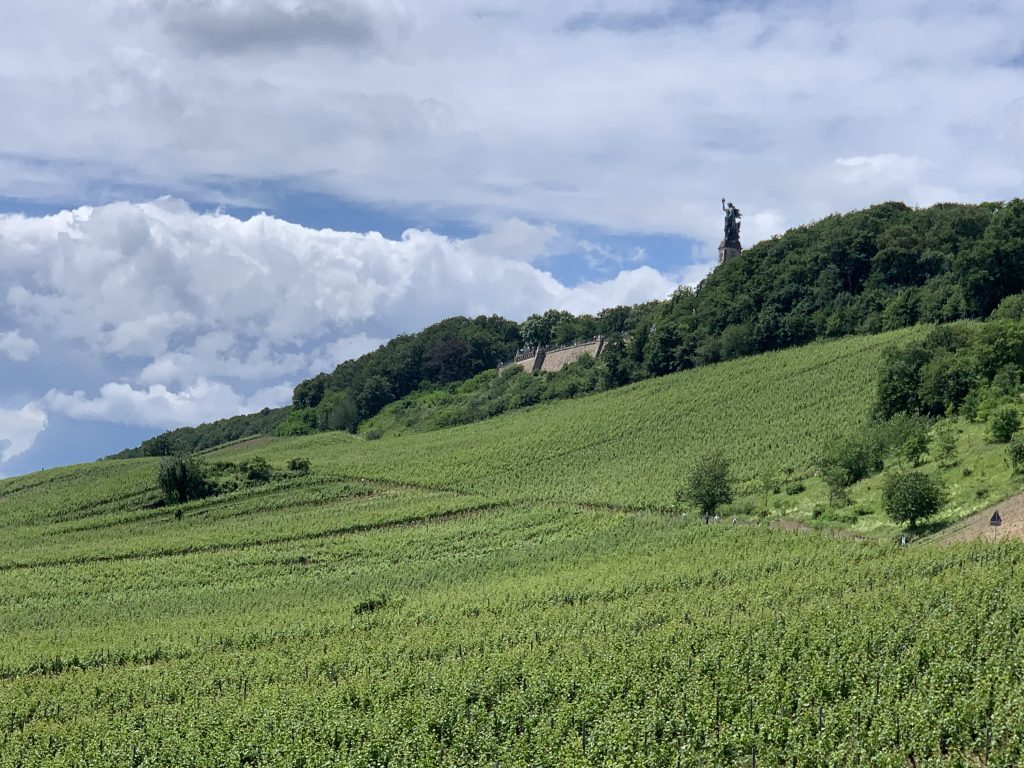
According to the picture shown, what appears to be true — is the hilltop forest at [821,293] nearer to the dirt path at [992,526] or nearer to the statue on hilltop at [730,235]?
the statue on hilltop at [730,235]

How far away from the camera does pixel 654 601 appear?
38188 mm

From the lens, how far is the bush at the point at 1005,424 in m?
50.9

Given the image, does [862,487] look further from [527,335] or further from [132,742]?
[527,335]

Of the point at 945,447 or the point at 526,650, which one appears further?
the point at 945,447

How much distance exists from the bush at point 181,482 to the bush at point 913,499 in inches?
2078

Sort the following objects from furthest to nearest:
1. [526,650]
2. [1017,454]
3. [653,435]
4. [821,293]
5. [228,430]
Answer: [228,430], [821,293], [653,435], [1017,454], [526,650]

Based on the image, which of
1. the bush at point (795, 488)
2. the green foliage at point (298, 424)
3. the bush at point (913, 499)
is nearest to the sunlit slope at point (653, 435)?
the bush at point (795, 488)

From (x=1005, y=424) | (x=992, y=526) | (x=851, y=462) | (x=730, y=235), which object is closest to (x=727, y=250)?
(x=730, y=235)

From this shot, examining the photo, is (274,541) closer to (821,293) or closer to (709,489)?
(709,489)

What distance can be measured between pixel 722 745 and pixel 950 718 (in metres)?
4.65

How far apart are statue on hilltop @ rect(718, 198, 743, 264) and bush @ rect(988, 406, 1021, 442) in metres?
74.5

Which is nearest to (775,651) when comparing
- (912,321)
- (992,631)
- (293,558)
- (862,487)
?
(992,631)

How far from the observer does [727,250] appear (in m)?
125

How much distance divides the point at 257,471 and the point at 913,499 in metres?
53.9
